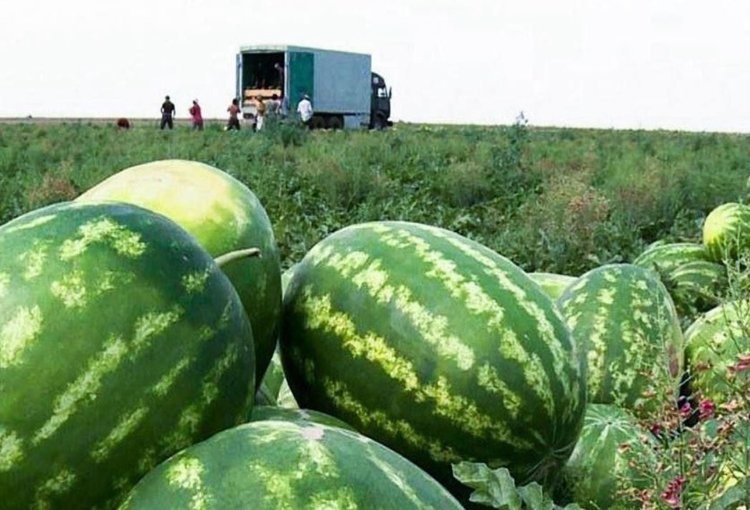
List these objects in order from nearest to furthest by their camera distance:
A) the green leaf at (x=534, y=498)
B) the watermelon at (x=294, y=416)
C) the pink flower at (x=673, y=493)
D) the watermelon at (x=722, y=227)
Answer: the pink flower at (x=673, y=493), the green leaf at (x=534, y=498), the watermelon at (x=294, y=416), the watermelon at (x=722, y=227)

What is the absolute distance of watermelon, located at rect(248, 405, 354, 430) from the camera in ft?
5.84

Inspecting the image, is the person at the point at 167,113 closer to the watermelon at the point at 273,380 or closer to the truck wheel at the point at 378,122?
the truck wheel at the point at 378,122

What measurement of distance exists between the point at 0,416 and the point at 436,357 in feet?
2.35

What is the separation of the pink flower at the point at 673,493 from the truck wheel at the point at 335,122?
38051 mm

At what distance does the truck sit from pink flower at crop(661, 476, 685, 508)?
3254 cm

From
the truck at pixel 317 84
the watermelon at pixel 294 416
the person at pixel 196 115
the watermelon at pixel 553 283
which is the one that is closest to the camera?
the watermelon at pixel 294 416

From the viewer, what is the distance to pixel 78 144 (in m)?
22.7

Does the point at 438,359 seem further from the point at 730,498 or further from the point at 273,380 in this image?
the point at 273,380

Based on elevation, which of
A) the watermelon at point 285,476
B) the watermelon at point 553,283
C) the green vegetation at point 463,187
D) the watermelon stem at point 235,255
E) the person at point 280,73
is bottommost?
the green vegetation at point 463,187

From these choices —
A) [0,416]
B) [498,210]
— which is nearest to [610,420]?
[0,416]

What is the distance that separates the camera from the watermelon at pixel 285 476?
1.28 meters

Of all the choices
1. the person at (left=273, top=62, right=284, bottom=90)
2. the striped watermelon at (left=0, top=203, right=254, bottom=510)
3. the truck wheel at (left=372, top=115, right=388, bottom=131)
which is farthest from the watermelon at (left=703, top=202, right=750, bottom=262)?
the truck wheel at (left=372, top=115, right=388, bottom=131)

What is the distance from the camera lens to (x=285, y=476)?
1301 mm

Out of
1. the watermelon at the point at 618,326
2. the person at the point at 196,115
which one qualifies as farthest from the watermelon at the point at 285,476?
the person at the point at 196,115
